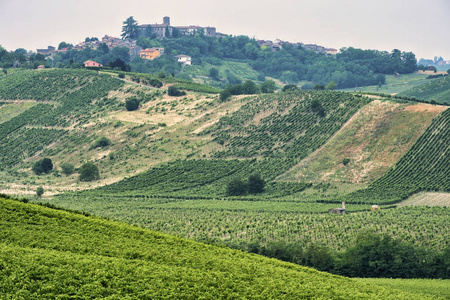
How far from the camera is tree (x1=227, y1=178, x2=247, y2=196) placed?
305 ft

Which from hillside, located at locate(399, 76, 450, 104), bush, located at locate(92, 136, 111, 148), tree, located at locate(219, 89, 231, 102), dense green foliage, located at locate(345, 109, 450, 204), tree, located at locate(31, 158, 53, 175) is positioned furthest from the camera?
hillside, located at locate(399, 76, 450, 104)

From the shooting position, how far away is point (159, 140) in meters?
119

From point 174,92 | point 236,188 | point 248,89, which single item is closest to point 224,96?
point 248,89

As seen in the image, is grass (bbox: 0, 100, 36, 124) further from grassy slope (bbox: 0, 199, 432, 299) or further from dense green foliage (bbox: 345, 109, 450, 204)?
grassy slope (bbox: 0, 199, 432, 299)

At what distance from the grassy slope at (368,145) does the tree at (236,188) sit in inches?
296

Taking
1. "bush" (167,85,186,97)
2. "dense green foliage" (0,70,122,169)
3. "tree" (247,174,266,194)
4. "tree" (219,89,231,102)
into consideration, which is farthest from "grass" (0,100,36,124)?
"tree" (247,174,266,194)

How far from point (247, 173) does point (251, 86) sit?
46978 mm

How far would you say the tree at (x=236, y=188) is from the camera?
9294 centimetres

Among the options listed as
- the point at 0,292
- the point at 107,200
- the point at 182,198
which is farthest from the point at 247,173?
the point at 0,292

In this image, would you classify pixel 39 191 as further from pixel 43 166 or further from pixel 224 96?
pixel 224 96

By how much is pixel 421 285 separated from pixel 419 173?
151 feet

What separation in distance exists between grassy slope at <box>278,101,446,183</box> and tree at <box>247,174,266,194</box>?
212 inches

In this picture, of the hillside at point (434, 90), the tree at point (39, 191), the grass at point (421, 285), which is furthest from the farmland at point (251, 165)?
the hillside at point (434, 90)

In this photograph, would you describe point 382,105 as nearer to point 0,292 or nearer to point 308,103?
point 308,103
